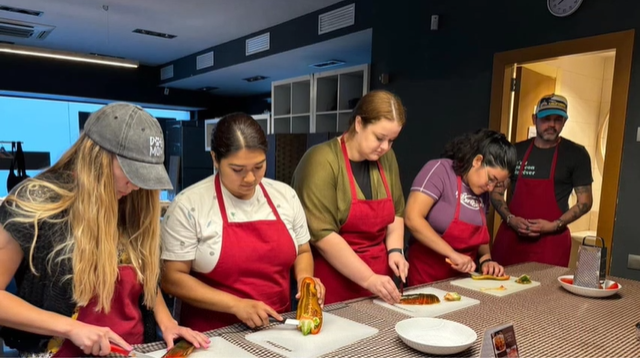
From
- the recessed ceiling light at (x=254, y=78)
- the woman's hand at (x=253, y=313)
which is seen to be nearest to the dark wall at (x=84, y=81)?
the recessed ceiling light at (x=254, y=78)

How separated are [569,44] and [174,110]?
7.24 meters

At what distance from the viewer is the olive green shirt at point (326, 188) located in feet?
4.90

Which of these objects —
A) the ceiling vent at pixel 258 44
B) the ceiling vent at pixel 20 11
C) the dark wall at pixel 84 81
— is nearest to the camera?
the ceiling vent at pixel 20 11

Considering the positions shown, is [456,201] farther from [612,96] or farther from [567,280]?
[612,96]

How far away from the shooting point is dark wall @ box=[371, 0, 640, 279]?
7.43 feet

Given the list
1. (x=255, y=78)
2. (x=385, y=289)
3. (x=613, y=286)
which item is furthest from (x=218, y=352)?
(x=255, y=78)

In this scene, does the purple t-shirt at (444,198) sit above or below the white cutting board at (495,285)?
above

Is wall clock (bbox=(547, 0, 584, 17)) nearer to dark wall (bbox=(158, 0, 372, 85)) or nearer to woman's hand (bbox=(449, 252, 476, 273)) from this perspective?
dark wall (bbox=(158, 0, 372, 85))

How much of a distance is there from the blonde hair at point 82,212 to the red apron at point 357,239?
765 millimetres

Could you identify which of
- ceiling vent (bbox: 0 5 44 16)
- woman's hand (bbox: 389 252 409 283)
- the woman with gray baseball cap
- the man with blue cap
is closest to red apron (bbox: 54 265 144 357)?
the woman with gray baseball cap

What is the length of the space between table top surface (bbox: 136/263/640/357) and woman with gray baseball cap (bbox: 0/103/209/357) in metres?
0.14

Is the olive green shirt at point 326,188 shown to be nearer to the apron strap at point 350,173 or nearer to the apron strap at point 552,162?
the apron strap at point 350,173

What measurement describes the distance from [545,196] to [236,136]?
199 cm

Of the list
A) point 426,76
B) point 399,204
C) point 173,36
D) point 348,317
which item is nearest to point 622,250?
point 399,204
